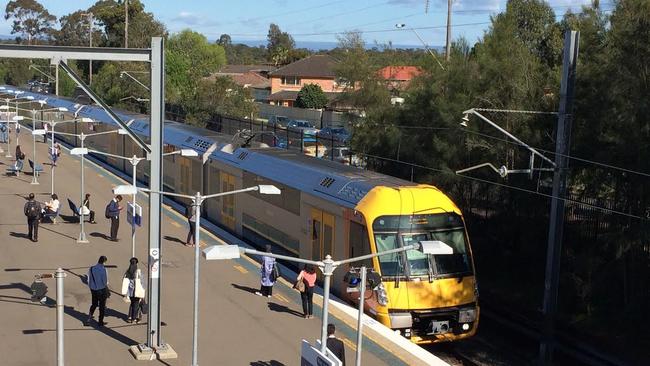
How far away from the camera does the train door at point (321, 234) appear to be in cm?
1762

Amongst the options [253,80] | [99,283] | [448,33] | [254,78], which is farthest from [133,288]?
[254,78]

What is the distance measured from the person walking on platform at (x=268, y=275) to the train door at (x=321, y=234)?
107 cm

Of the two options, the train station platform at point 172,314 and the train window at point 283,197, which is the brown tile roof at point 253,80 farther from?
the train window at point 283,197

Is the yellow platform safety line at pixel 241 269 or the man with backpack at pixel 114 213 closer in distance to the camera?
the yellow platform safety line at pixel 241 269

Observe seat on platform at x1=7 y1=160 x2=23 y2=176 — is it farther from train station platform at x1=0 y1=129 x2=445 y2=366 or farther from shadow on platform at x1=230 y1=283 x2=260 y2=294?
shadow on platform at x1=230 y1=283 x2=260 y2=294

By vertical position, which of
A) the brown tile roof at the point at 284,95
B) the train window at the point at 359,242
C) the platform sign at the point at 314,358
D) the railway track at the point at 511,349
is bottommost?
the railway track at the point at 511,349

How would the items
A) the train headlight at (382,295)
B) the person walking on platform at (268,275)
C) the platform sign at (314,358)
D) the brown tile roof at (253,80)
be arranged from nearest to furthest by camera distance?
1. the platform sign at (314,358)
2. the train headlight at (382,295)
3. the person walking on platform at (268,275)
4. the brown tile roof at (253,80)

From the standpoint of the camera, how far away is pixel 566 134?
1814 cm

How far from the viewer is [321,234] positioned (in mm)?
18078

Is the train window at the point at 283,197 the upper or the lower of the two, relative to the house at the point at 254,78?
lower

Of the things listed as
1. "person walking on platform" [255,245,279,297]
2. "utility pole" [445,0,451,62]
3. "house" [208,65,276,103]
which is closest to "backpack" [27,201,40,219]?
"person walking on platform" [255,245,279,297]

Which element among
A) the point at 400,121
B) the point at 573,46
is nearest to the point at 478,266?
the point at 400,121

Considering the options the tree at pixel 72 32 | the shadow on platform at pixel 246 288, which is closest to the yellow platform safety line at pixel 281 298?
the shadow on platform at pixel 246 288

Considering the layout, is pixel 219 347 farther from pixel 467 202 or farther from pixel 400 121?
pixel 400 121
